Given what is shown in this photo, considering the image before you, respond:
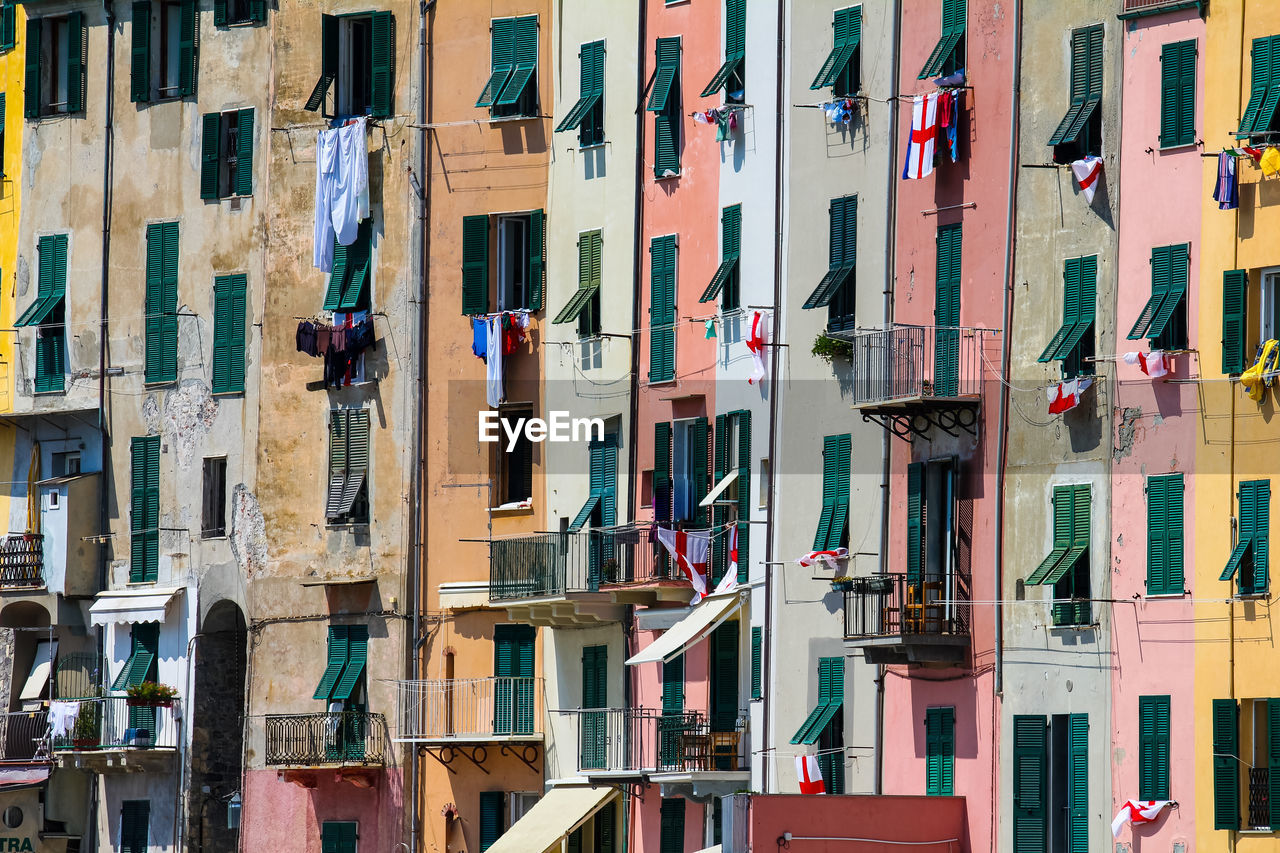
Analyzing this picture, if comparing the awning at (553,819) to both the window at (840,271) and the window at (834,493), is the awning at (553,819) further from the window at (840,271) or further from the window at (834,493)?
the window at (840,271)

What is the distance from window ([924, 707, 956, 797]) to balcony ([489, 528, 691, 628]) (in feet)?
25.3

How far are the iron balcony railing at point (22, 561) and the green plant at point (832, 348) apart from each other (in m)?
23.8

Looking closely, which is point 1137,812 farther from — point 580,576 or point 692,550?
point 580,576

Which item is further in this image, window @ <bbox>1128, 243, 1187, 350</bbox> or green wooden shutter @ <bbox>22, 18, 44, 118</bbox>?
green wooden shutter @ <bbox>22, 18, 44, 118</bbox>

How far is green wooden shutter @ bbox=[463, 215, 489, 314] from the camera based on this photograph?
65.5m

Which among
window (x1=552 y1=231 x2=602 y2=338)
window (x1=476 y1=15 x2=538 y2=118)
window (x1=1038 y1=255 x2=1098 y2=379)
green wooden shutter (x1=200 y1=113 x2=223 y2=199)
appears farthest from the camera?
green wooden shutter (x1=200 y1=113 x2=223 y2=199)

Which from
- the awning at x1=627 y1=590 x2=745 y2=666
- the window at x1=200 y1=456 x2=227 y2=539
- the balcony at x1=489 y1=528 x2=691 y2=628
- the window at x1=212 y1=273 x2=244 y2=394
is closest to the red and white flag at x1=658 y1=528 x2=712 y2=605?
the awning at x1=627 y1=590 x2=745 y2=666

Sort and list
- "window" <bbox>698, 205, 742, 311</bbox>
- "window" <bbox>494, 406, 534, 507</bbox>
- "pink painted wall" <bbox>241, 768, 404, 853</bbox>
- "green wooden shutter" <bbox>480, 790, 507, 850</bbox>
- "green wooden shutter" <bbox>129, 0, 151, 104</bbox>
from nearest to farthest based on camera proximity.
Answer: "window" <bbox>698, 205, 742, 311</bbox> → "green wooden shutter" <bbox>480, 790, 507, 850</bbox> → "window" <bbox>494, 406, 534, 507</bbox> → "pink painted wall" <bbox>241, 768, 404, 853</bbox> → "green wooden shutter" <bbox>129, 0, 151, 104</bbox>

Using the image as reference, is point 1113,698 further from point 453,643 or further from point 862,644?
point 453,643

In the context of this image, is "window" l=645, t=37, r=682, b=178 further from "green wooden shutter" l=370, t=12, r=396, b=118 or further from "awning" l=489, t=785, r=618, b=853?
"awning" l=489, t=785, r=618, b=853

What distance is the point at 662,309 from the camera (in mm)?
61469

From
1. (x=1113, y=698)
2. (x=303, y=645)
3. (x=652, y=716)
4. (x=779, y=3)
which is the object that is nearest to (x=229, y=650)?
(x=303, y=645)

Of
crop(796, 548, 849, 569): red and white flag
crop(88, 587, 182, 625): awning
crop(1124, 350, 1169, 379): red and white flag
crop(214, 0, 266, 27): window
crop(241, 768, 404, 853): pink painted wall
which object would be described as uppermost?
crop(214, 0, 266, 27): window

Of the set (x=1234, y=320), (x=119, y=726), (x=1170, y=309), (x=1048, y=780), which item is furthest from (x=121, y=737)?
(x=1234, y=320)
